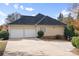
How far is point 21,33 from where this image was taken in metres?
3.22

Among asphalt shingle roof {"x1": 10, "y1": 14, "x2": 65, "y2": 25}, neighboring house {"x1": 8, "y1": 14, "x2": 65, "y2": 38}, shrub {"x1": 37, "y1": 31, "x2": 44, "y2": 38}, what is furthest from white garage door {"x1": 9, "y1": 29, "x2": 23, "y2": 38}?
shrub {"x1": 37, "y1": 31, "x2": 44, "y2": 38}

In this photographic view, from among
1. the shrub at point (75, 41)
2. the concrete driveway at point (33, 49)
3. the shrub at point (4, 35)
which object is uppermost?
the shrub at point (4, 35)

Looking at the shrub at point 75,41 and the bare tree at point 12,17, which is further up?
the bare tree at point 12,17

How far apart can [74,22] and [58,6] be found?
30cm

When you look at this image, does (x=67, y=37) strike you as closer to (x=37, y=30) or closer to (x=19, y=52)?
(x=37, y=30)

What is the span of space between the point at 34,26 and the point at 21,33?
0.20 m

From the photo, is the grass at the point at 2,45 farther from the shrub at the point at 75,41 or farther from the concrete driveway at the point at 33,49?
the shrub at the point at 75,41

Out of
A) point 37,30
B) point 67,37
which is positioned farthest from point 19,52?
point 67,37

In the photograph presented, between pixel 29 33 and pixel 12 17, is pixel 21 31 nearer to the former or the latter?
pixel 29 33

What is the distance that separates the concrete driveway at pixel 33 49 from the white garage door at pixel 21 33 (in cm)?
6

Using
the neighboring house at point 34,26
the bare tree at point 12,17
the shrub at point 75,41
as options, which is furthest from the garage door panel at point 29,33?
the shrub at point 75,41

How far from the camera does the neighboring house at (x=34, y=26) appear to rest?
10.4ft

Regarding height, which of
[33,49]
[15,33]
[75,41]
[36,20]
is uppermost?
[36,20]

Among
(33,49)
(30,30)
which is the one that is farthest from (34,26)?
(33,49)
